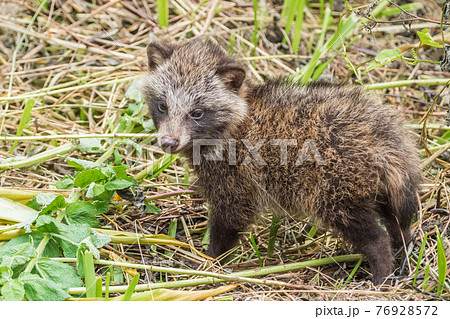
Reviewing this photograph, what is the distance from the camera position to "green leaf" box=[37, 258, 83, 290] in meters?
3.53

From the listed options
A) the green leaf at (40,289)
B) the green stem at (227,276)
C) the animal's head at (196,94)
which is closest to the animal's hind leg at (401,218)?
the green stem at (227,276)

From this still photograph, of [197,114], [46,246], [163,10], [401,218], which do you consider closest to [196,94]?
[197,114]

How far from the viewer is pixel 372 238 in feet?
13.3

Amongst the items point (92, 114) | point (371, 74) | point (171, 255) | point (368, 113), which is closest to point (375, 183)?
point (368, 113)

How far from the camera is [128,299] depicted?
3373mm

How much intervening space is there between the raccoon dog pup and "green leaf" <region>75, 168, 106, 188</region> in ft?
1.75

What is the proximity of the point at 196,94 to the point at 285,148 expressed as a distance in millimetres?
820

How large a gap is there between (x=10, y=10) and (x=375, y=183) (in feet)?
17.0

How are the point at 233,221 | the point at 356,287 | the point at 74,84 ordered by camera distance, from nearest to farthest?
the point at 356,287, the point at 233,221, the point at 74,84

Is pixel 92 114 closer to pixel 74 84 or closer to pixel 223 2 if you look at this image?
pixel 74 84

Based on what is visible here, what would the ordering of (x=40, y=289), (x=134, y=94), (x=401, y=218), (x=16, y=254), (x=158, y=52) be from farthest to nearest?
(x=134, y=94) → (x=158, y=52) → (x=401, y=218) → (x=16, y=254) → (x=40, y=289)

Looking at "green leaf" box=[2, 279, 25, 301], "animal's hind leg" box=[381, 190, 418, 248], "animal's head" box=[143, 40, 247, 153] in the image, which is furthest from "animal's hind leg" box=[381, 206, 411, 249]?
"green leaf" box=[2, 279, 25, 301]

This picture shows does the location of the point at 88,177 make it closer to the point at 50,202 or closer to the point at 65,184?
the point at 65,184

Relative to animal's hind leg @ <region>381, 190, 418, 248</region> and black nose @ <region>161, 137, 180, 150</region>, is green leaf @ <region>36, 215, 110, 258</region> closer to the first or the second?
black nose @ <region>161, 137, 180, 150</region>
